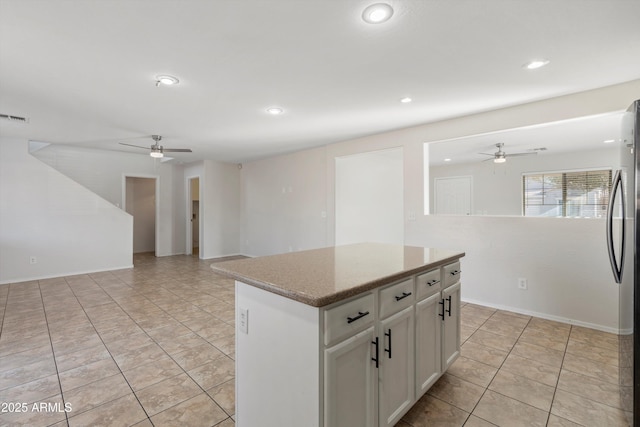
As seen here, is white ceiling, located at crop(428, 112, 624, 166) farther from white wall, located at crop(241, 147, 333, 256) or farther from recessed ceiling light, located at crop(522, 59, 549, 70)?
white wall, located at crop(241, 147, 333, 256)

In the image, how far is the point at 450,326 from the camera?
6.75 feet

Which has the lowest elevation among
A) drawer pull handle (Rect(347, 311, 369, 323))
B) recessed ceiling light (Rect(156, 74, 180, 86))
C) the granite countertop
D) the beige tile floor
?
the beige tile floor

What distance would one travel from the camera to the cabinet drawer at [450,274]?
1.99 metres

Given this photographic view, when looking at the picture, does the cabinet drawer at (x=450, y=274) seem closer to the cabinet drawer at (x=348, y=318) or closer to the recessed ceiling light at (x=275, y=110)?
the cabinet drawer at (x=348, y=318)

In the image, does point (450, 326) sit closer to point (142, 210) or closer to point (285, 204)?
point (285, 204)

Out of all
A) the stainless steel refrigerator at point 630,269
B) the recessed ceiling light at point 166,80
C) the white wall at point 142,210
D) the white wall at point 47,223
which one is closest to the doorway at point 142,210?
the white wall at point 142,210

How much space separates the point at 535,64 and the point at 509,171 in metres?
4.75

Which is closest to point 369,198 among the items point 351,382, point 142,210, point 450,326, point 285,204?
point 285,204

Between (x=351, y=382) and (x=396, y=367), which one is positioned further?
(x=396, y=367)

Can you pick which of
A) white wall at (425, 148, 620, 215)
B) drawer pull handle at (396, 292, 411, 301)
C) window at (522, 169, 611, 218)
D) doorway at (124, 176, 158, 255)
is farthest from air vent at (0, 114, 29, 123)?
window at (522, 169, 611, 218)

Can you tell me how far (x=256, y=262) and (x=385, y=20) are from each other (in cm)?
167

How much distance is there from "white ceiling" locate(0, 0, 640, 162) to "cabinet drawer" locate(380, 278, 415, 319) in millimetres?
1562

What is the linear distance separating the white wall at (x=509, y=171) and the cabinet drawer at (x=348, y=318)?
20.9 ft

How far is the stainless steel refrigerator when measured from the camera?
1495 millimetres
